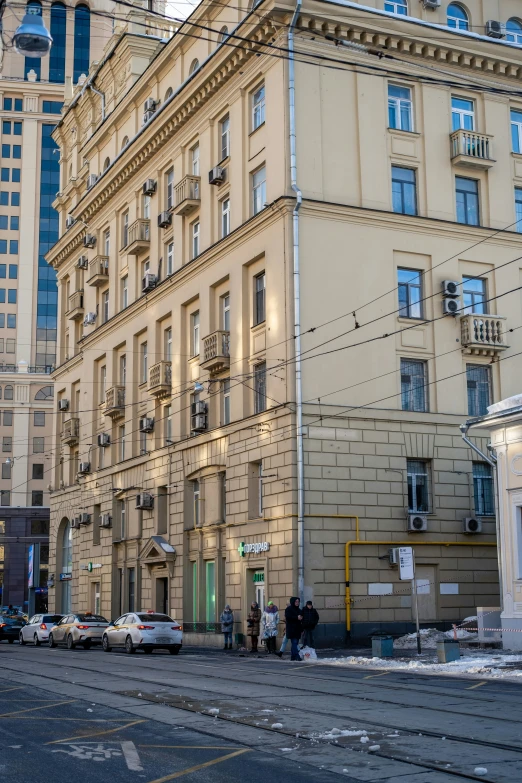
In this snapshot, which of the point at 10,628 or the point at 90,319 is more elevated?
the point at 90,319

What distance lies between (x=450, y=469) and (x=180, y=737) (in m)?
24.1

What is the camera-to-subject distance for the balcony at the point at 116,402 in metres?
47.0

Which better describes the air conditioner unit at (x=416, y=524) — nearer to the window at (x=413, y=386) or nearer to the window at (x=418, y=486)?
the window at (x=418, y=486)

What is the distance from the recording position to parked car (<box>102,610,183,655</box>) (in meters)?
31.1

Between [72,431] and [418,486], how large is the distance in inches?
977

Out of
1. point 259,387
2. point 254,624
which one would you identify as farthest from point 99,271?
point 254,624

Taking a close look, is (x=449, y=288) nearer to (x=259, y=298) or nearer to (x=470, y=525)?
(x=259, y=298)

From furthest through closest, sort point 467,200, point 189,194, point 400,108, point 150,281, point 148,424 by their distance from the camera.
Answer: point 150,281 → point 148,424 → point 189,194 → point 467,200 → point 400,108

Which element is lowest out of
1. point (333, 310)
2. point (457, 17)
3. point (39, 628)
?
point (39, 628)

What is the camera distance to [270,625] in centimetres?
3023

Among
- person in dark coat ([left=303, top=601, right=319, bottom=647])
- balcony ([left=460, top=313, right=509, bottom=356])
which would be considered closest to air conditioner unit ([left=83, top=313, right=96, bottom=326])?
balcony ([left=460, top=313, right=509, bottom=356])

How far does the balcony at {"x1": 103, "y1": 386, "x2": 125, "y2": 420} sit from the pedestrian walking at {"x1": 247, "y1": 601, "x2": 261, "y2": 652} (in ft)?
56.6

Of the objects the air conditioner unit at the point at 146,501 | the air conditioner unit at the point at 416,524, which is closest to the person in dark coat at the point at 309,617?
the air conditioner unit at the point at 416,524

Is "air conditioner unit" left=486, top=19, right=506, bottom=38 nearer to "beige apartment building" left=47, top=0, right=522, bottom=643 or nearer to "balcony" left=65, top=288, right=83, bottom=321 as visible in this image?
"beige apartment building" left=47, top=0, right=522, bottom=643
